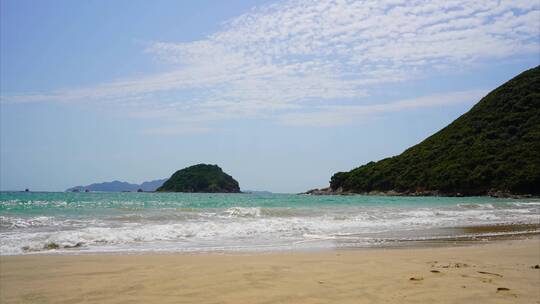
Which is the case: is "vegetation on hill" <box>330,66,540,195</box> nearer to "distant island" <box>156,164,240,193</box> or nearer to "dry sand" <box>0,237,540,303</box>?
"dry sand" <box>0,237,540,303</box>

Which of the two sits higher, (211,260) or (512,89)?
(512,89)

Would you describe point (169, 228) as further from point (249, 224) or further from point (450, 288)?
point (450, 288)

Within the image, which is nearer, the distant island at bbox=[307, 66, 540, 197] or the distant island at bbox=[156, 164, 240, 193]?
the distant island at bbox=[307, 66, 540, 197]

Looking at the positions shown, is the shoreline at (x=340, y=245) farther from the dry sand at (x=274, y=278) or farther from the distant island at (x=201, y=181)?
the distant island at (x=201, y=181)

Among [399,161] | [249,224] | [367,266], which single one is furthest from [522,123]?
[367,266]

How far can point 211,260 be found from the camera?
780cm

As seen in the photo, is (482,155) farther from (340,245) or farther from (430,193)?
(340,245)

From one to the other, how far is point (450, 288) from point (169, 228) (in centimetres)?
931

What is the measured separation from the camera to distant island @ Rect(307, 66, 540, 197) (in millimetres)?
63781

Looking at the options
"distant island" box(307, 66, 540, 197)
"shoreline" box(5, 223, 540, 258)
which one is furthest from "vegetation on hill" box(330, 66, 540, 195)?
"shoreline" box(5, 223, 540, 258)

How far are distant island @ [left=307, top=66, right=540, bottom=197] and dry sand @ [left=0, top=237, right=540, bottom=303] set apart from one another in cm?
6020

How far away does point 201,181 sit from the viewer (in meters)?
147

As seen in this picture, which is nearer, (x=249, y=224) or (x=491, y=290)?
(x=491, y=290)

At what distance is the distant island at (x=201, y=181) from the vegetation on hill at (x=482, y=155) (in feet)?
210
